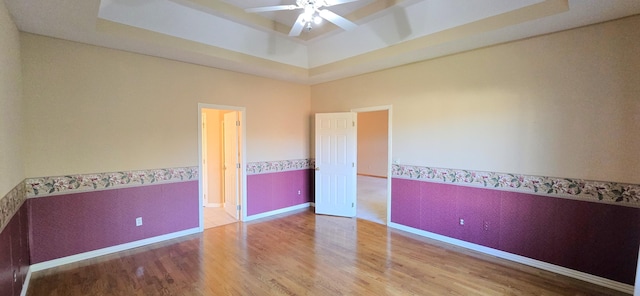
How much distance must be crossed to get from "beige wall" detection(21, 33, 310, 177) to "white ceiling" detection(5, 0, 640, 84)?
21 centimetres

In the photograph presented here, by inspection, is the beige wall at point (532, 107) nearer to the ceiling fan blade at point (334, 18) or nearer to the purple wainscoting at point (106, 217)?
the ceiling fan blade at point (334, 18)

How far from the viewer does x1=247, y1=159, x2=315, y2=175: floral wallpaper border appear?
4957 millimetres

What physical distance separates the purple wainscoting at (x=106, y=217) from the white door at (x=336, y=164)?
2.29m

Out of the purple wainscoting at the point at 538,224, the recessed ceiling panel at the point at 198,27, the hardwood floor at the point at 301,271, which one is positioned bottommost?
the hardwood floor at the point at 301,271

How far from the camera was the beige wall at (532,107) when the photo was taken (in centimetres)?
263

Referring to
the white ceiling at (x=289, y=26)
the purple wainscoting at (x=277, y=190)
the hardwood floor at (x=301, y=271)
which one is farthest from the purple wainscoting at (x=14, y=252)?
the purple wainscoting at (x=277, y=190)

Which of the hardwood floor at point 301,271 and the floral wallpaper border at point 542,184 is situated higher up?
the floral wallpaper border at point 542,184

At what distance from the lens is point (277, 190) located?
209 inches

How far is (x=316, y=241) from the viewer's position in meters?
3.90

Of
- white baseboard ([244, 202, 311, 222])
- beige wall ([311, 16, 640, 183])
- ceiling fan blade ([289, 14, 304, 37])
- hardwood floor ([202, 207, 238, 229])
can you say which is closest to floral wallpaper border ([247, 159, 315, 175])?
white baseboard ([244, 202, 311, 222])

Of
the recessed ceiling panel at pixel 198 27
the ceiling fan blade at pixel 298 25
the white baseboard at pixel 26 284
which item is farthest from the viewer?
the recessed ceiling panel at pixel 198 27

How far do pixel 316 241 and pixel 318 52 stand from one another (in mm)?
3150

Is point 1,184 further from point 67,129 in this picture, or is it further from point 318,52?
point 318,52

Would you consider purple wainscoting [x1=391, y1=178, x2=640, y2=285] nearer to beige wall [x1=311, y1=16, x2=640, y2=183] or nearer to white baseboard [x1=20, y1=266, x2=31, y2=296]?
beige wall [x1=311, y1=16, x2=640, y2=183]
